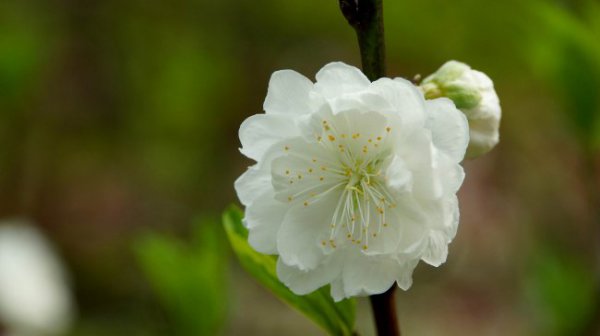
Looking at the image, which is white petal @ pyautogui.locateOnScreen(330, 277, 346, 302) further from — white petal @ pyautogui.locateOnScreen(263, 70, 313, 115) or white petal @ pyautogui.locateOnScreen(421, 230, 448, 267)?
white petal @ pyautogui.locateOnScreen(263, 70, 313, 115)

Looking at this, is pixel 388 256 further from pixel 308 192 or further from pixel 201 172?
pixel 201 172

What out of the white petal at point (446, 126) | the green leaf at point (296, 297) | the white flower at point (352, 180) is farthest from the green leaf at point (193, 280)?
the white petal at point (446, 126)

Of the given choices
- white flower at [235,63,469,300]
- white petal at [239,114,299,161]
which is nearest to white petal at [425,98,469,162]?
white flower at [235,63,469,300]

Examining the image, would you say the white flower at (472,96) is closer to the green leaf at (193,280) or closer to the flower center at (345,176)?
the flower center at (345,176)

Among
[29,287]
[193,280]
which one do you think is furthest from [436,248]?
[29,287]

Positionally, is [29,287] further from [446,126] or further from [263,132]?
[446,126]

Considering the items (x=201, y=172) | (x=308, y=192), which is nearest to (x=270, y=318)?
(x=201, y=172)
